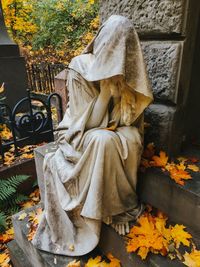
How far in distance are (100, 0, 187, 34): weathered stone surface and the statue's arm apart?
743 millimetres

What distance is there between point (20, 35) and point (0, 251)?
Result: 1271 cm

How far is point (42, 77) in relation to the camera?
959cm

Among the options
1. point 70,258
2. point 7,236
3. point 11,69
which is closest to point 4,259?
point 7,236

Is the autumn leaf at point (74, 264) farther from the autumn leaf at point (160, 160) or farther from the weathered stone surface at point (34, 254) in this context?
the autumn leaf at point (160, 160)

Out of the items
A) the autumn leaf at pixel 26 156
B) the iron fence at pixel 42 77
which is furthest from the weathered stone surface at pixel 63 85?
the iron fence at pixel 42 77

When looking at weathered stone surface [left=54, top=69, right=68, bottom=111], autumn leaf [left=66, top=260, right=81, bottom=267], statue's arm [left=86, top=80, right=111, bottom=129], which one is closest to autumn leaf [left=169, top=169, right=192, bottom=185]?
statue's arm [left=86, top=80, right=111, bottom=129]

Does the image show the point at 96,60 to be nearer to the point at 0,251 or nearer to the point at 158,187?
the point at 158,187

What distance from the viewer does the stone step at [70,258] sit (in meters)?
1.75

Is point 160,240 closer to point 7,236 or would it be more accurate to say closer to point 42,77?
point 7,236

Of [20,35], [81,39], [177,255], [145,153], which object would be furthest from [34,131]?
[20,35]

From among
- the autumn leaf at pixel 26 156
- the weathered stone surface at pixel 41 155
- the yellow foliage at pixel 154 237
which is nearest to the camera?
the yellow foliage at pixel 154 237

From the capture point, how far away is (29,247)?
8.04 ft

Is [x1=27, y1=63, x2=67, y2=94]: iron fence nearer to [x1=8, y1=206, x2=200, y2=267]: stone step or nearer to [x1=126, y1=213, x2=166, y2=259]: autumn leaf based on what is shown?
[x1=8, y1=206, x2=200, y2=267]: stone step

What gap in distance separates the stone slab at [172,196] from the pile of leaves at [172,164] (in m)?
0.05
